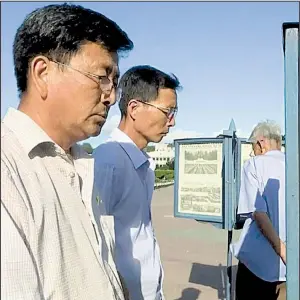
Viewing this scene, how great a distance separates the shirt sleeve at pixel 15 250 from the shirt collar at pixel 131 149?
3.99ft

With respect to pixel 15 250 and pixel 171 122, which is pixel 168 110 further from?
pixel 15 250

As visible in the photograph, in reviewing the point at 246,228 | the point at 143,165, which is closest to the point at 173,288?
the point at 246,228

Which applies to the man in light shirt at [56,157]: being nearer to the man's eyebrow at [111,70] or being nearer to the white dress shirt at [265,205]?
the man's eyebrow at [111,70]

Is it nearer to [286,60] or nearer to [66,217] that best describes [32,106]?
[66,217]

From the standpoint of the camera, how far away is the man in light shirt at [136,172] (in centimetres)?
206

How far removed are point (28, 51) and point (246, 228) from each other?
93.2 inches

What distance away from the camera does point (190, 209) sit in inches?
A: 171

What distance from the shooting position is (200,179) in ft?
14.1

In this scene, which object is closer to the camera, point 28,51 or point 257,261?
point 28,51

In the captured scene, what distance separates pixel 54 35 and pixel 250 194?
7.10 feet

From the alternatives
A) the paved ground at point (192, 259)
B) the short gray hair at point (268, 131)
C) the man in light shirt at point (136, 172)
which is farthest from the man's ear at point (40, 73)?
the paved ground at point (192, 259)

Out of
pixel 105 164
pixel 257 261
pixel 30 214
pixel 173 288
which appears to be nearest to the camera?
pixel 30 214

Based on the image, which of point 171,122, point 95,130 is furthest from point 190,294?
point 95,130

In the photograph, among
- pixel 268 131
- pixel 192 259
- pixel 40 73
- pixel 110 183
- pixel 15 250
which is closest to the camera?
pixel 15 250
